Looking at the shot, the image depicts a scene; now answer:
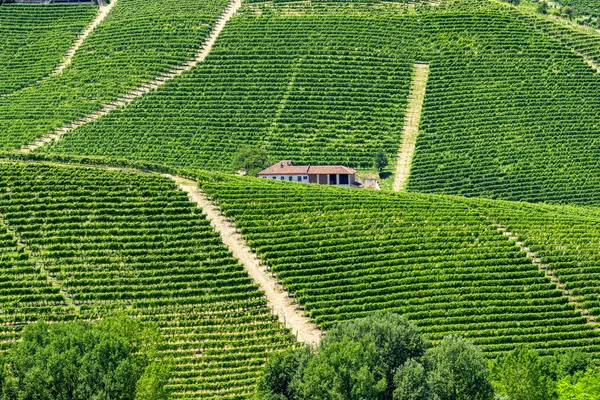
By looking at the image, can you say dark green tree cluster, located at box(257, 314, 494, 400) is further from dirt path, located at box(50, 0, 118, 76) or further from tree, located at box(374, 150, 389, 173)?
dirt path, located at box(50, 0, 118, 76)

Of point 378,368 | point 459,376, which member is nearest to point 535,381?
point 459,376

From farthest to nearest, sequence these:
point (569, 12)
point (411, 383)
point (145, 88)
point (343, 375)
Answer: point (569, 12) → point (145, 88) → point (411, 383) → point (343, 375)

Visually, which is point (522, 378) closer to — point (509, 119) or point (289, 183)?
point (289, 183)

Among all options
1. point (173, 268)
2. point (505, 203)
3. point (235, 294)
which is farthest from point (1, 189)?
point (505, 203)

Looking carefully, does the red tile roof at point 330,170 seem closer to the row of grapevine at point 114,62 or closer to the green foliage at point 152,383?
the row of grapevine at point 114,62

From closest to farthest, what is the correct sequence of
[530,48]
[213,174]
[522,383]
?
[522,383], [213,174], [530,48]

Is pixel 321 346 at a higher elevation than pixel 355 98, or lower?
higher

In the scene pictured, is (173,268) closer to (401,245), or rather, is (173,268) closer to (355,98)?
(401,245)
